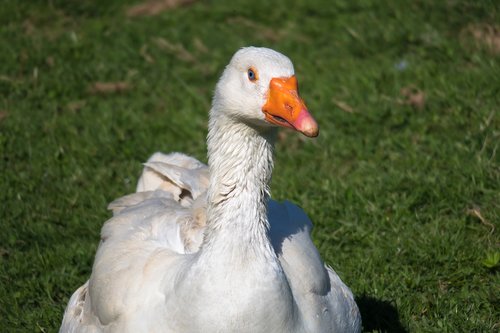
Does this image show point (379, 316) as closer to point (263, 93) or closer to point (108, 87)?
point (263, 93)

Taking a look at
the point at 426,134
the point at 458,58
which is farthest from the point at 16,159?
the point at 458,58

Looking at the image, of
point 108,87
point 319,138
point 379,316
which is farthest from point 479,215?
point 108,87

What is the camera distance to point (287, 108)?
143 inches

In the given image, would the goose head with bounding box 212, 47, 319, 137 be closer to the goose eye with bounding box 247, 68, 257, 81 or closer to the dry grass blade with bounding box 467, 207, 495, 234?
the goose eye with bounding box 247, 68, 257, 81

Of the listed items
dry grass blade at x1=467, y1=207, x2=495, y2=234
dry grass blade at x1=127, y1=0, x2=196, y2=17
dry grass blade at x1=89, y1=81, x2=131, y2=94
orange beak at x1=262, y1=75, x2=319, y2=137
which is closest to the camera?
orange beak at x1=262, y1=75, x2=319, y2=137

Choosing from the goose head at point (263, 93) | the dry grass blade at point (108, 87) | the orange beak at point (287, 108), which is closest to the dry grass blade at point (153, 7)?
the dry grass blade at point (108, 87)

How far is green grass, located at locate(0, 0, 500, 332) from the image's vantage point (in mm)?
5293

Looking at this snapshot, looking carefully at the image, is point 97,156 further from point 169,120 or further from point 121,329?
point 121,329

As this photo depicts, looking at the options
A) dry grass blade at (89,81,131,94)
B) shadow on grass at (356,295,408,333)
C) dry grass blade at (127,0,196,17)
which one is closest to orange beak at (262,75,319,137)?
shadow on grass at (356,295,408,333)

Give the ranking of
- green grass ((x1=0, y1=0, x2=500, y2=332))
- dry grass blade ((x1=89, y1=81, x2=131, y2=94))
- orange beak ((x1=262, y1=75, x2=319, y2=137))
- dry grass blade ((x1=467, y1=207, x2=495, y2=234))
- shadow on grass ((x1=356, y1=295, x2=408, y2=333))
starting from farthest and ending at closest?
dry grass blade ((x1=89, y1=81, x2=131, y2=94)) → dry grass blade ((x1=467, y1=207, x2=495, y2=234)) → green grass ((x1=0, y1=0, x2=500, y2=332)) → shadow on grass ((x1=356, y1=295, x2=408, y2=333)) → orange beak ((x1=262, y1=75, x2=319, y2=137))

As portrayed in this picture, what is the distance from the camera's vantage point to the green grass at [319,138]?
5293 millimetres

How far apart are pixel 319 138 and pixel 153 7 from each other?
340 cm

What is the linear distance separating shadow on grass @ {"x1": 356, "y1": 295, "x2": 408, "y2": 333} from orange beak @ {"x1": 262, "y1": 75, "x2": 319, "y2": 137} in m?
1.68

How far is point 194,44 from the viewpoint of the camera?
8609 mm
